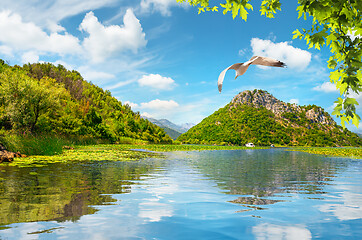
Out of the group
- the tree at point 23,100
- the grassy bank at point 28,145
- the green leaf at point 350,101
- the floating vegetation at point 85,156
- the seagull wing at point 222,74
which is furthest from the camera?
the tree at point 23,100

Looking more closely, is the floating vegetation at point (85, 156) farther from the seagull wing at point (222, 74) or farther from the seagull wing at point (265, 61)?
the seagull wing at point (265, 61)

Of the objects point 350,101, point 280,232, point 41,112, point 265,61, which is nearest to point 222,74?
point 265,61

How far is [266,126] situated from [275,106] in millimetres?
34991

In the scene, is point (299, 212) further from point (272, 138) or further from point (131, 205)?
point (272, 138)

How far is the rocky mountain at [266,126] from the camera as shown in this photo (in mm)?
127750

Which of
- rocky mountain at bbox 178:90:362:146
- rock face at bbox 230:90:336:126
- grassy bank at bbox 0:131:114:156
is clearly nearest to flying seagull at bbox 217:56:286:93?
grassy bank at bbox 0:131:114:156

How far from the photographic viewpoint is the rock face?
501 ft

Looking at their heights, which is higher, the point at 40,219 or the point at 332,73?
the point at 332,73

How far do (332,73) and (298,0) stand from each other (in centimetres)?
166

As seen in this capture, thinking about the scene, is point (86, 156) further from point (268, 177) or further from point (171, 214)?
point (171, 214)

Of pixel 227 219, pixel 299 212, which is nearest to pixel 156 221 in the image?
pixel 227 219

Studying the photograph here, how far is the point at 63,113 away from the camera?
2025 inches

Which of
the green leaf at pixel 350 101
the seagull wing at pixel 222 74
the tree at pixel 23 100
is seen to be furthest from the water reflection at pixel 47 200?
the tree at pixel 23 100

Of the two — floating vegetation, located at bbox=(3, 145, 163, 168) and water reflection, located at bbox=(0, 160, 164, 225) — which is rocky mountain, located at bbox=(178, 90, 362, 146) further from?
water reflection, located at bbox=(0, 160, 164, 225)
